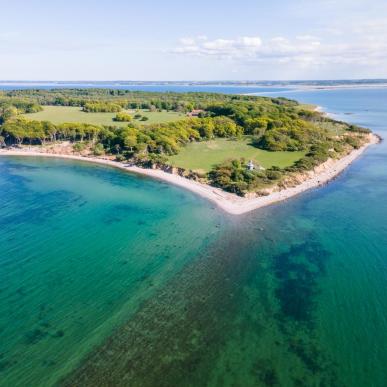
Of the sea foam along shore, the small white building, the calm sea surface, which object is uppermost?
the small white building

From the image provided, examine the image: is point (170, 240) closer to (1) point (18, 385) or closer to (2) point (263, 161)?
(1) point (18, 385)

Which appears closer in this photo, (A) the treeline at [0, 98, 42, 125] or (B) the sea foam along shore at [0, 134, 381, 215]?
(B) the sea foam along shore at [0, 134, 381, 215]

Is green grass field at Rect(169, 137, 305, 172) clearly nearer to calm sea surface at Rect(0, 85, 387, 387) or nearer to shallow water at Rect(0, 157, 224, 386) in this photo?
shallow water at Rect(0, 157, 224, 386)

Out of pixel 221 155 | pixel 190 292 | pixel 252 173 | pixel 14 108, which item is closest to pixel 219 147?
pixel 221 155

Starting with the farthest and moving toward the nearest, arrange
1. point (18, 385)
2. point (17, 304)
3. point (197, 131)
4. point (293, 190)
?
1. point (197, 131)
2. point (293, 190)
3. point (17, 304)
4. point (18, 385)

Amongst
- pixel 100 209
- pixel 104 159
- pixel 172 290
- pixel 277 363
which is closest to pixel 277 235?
pixel 172 290

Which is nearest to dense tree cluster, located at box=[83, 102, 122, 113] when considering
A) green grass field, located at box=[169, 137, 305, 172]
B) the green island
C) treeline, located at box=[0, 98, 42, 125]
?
the green island

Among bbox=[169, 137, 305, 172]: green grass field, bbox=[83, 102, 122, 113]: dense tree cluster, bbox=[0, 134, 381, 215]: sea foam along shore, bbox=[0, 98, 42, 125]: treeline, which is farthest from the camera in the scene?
bbox=[83, 102, 122, 113]: dense tree cluster

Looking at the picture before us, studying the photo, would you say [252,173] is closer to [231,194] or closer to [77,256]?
[231,194]

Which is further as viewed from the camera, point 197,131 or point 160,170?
point 197,131
